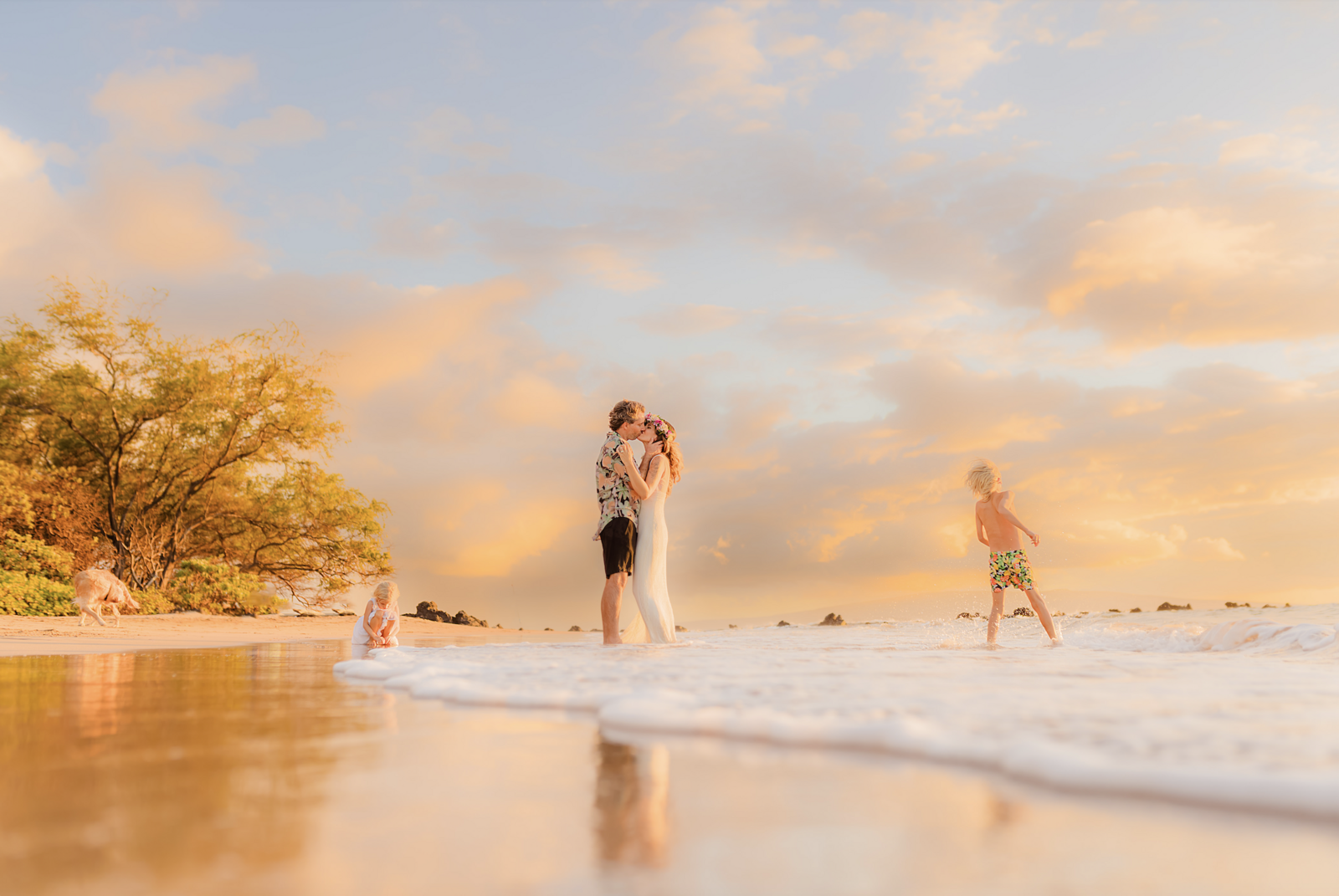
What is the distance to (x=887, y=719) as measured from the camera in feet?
6.82

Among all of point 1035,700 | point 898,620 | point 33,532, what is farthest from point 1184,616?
point 33,532

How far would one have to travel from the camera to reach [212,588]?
1856cm

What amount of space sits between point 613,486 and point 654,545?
65 cm

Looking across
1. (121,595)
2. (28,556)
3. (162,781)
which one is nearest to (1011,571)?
(162,781)

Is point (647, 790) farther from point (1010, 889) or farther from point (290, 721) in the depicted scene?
point (290, 721)

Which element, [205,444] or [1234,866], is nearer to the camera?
[1234,866]

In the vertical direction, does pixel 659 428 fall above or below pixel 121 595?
above

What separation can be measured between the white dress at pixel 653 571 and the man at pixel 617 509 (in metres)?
0.09

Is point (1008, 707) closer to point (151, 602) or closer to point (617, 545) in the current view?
point (617, 545)

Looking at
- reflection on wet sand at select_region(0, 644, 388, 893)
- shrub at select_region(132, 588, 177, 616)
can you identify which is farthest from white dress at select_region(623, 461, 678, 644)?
shrub at select_region(132, 588, 177, 616)

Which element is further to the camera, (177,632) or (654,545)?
(177,632)

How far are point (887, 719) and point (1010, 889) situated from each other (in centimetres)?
117

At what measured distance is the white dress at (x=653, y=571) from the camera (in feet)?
23.8

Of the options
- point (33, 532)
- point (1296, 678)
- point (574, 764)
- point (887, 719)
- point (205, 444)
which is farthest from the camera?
point (205, 444)
